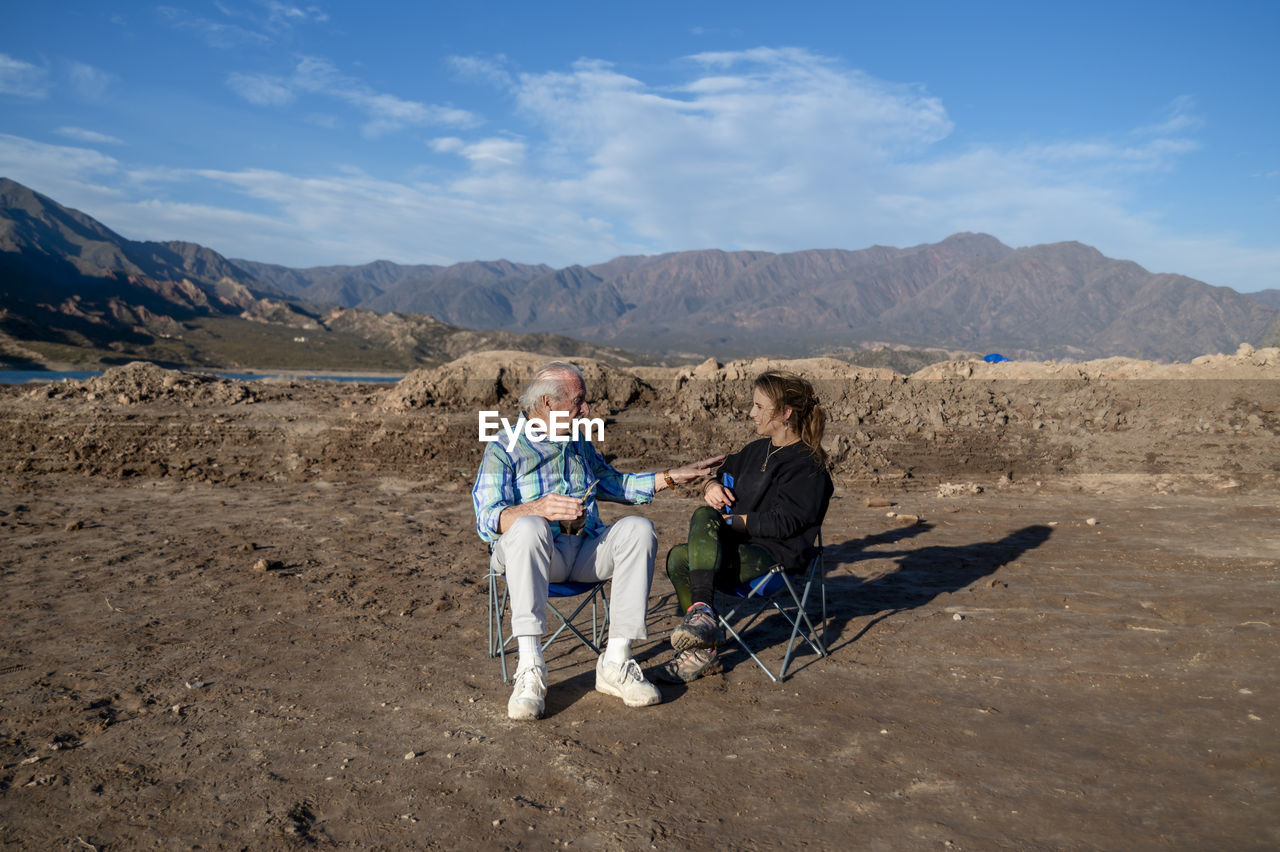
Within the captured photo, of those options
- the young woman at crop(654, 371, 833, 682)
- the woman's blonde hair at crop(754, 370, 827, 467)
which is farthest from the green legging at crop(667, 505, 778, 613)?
the woman's blonde hair at crop(754, 370, 827, 467)

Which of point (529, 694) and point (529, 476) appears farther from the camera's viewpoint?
point (529, 476)

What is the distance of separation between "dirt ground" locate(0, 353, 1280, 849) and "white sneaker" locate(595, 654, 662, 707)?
0.25 ft

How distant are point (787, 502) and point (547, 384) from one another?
145cm

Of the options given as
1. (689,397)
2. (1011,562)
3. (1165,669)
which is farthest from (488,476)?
(689,397)

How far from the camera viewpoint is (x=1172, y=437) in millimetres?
13336

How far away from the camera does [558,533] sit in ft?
13.6

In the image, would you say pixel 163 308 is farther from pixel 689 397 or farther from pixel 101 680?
pixel 101 680

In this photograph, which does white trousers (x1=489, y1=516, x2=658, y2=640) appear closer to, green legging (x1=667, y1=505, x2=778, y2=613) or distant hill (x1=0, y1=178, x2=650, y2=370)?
green legging (x1=667, y1=505, x2=778, y2=613)

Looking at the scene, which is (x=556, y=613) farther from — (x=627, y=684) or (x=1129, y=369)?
(x=1129, y=369)

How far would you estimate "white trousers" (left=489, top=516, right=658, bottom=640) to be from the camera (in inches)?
148

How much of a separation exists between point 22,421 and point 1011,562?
16038 millimetres

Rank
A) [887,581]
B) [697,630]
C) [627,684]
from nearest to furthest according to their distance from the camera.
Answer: [627,684] < [697,630] < [887,581]

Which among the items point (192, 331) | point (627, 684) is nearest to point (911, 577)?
point (627, 684)

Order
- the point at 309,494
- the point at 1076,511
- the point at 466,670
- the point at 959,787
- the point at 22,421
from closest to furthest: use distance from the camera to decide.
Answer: the point at 959,787 → the point at 466,670 → the point at 1076,511 → the point at 309,494 → the point at 22,421
